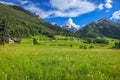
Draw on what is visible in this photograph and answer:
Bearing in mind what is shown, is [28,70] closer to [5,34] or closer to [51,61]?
[51,61]

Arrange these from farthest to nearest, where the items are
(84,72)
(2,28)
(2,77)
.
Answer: (2,28)
(84,72)
(2,77)

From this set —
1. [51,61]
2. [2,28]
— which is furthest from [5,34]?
[51,61]

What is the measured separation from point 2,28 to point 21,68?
3767 inches

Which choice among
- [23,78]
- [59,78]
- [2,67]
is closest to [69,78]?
[59,78]

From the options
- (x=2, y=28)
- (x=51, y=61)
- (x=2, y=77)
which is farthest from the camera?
(x=2, y=28)

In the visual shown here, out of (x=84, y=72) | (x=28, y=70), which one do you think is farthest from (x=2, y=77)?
(x=84, y=72)

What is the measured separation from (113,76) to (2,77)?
4880 millimetres

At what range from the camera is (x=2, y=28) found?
102 metres

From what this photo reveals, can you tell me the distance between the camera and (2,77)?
8211 mm

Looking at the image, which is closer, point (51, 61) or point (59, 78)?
point (59, 78)

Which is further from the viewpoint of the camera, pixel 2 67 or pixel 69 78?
pixel 2 67

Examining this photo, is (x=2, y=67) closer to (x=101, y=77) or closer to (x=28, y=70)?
(x=28, y=70)

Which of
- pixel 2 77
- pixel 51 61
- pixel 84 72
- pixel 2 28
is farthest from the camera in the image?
pixel 2 28

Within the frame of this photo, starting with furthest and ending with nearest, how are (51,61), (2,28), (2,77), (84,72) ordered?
1. (2,28)
2. (51,61)
3. (84,72)
4. (2,77)
